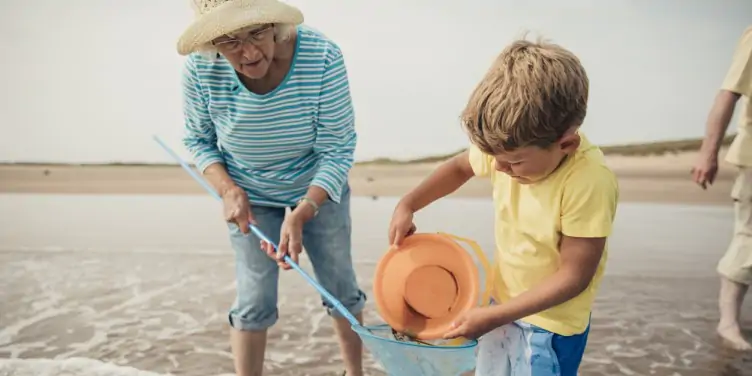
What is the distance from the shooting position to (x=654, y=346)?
2191 millimetres

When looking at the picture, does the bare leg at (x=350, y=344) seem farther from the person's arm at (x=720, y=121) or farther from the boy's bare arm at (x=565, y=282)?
the person's arm at (x=720, y=121)

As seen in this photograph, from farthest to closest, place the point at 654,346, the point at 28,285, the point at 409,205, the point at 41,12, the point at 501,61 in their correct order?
the point at 41,12 < the point at 28,285 < the point at 654,346 < the point at 409,205 < the point at 501,61

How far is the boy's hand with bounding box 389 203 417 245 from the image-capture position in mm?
1323

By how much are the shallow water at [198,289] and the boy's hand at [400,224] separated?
80cm

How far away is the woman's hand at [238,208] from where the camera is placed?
1570 millimetres

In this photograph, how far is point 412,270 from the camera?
1.31 m

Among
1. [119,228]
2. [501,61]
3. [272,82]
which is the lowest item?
[119,228]

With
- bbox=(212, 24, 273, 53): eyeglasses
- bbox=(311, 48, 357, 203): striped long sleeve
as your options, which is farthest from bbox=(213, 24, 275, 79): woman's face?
bbox=(311, 48, 357, 203): striped long sleeve

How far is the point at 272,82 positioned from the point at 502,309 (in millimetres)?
744

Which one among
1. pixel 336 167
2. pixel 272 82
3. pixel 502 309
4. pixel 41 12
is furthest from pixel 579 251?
pixel 41 12

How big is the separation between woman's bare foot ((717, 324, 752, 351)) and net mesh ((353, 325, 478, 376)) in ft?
4.16

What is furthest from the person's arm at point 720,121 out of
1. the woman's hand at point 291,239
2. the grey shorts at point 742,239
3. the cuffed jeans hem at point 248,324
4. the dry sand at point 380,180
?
the dry sand at point 380,180

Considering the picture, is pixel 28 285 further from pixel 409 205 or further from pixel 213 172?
pixel 409 205

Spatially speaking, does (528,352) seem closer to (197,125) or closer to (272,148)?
(272,148)
